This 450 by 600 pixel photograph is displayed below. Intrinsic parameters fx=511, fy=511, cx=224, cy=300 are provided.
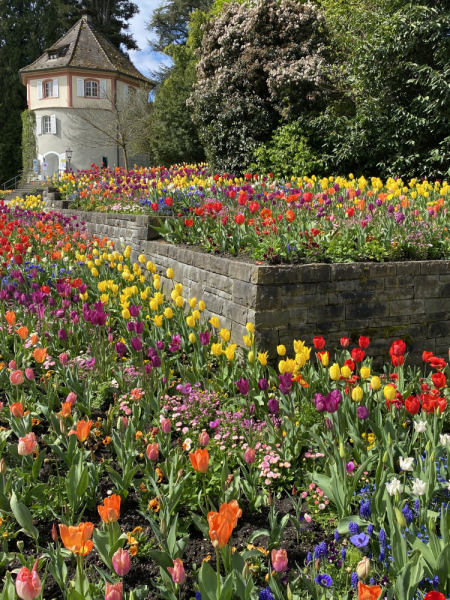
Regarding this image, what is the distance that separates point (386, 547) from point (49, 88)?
36.9 meters

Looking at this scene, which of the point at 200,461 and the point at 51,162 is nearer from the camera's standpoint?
the point at 200,461

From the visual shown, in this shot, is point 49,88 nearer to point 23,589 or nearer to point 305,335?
point 305,335

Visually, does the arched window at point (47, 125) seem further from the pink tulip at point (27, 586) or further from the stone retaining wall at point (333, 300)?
the pink tulip at point (27, 586)

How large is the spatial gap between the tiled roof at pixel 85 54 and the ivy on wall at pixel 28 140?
2.93 metres

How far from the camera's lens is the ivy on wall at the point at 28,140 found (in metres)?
33.8

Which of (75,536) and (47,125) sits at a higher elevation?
(47,125)

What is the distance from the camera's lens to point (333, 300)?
14.5 feet

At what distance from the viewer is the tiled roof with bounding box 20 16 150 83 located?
32.8m

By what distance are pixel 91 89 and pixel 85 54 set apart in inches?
97.9

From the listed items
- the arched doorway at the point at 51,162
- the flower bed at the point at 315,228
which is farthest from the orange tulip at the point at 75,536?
the arched doorway at the point at 51,162

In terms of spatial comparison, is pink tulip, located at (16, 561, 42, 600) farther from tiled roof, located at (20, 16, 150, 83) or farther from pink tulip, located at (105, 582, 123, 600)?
tiled roof, located at (20, 16, 150, 83)

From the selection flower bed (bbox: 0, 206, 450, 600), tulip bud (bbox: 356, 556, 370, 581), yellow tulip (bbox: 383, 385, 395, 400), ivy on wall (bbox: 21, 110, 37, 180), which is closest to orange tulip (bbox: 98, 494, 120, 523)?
flower bed (bbox: 0, 206, 450, 600)

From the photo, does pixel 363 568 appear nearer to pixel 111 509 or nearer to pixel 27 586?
pixel 111 509

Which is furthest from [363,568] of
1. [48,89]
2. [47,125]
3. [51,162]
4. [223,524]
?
[48,89]
